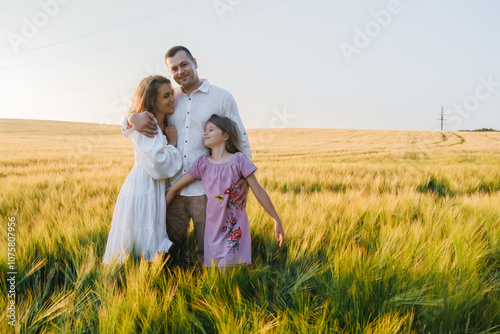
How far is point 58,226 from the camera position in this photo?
2.36 m

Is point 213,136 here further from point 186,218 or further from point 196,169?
point 186,218

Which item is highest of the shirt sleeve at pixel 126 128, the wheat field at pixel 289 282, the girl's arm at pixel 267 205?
the shirt sleeve at pixel 126 128

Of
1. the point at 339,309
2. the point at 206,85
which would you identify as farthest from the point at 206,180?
the point at 339,309

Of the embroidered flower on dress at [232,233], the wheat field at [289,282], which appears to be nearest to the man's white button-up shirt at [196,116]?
the embroidered flower on dress at [232,233]

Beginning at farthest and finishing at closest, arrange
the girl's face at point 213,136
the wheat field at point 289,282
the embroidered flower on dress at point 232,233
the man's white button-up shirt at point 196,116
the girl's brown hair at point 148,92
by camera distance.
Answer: the man's white button-up shirt at point 196,116 → the girl's brown hair at point 148,92 → the girl's face at point 213,136 → the embroidered flower on dress at point 232,233 → the wheat field at point 289,282

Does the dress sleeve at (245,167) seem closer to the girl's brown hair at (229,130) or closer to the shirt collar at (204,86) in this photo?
the girl's brown hair at (229,130)

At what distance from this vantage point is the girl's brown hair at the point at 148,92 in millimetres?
2143

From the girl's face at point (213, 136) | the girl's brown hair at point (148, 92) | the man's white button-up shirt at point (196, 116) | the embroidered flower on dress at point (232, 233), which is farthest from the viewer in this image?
the man's white button-up shirt at point (196, 116)

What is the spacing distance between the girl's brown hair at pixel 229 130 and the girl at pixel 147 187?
338 millimetres

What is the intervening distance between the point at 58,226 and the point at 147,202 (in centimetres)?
80

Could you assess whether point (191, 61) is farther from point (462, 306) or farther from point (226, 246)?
point (462, 306)

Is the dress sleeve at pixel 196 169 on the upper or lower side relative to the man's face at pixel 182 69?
lower

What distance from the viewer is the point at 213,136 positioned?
204cm

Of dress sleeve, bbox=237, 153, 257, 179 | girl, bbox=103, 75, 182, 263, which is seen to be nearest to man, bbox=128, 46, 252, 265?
girl, bbox=103, 75, 182, 263
